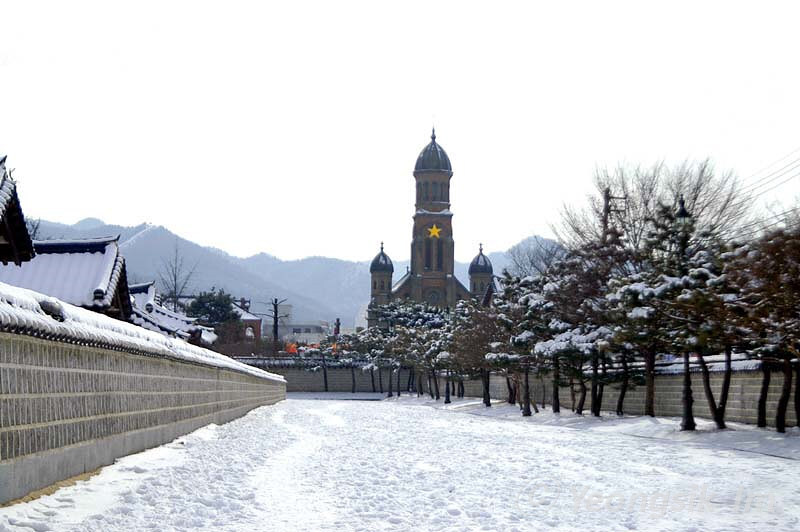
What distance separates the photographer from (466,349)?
54.2 meters

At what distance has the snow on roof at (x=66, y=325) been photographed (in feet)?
28.9

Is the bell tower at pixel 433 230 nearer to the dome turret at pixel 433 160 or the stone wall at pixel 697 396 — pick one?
the dome turret at pixel 433 160

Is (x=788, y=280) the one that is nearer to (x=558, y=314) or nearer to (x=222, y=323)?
(x=558, y=314)

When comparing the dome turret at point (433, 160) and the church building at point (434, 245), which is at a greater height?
the dome turret at point (433, 160)

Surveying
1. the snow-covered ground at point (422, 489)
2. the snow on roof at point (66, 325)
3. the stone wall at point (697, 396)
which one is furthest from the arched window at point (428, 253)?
the snow on roof at point (66, 325)

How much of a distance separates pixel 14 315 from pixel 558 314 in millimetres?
29541

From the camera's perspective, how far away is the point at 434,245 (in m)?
142

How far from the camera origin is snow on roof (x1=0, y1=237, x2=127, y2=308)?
27469mm

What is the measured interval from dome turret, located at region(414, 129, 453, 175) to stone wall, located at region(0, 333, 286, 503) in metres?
120

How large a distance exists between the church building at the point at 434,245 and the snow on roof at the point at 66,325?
122752 millimetres

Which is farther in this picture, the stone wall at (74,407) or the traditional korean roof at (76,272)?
the traditional korean roof at (76,272)

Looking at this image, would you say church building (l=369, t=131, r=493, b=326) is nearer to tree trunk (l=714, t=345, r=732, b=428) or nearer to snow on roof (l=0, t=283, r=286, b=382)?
tree trunk (l=714, t=345, r=732, b=428)

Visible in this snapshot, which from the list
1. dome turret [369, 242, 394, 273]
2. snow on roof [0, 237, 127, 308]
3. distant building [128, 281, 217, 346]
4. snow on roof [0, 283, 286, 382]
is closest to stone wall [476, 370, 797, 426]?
snow on roof [0, 283, 286, 382]

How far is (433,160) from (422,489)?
5051 inches
